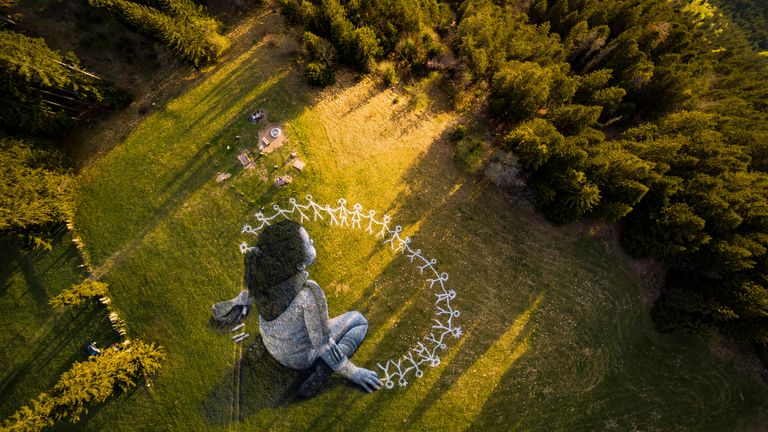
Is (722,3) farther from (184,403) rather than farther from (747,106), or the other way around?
(184,403)

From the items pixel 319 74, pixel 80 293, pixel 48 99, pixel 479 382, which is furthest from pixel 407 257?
pixel 48 99

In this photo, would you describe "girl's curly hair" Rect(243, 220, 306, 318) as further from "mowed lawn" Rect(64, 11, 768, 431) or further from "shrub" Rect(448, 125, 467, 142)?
"shrub" Rect(448, 125, 467, 142)

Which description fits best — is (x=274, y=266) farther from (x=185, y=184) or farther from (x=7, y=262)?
(x=7, y=262)

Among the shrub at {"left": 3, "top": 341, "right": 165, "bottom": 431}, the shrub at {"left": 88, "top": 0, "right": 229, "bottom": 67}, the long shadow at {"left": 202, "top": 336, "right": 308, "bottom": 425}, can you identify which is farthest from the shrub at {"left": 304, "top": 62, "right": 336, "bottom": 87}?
the shrub at {"left": 3, "top": 341, "right": 165, "bottom": 431}

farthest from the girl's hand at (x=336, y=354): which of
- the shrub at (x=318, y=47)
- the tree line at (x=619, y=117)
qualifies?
the shrub at (x=318, y=47)

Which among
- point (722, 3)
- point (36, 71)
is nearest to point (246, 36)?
point (36, 71)

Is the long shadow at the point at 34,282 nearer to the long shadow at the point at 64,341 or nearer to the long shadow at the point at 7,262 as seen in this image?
the long shadow at the point at 7,262
